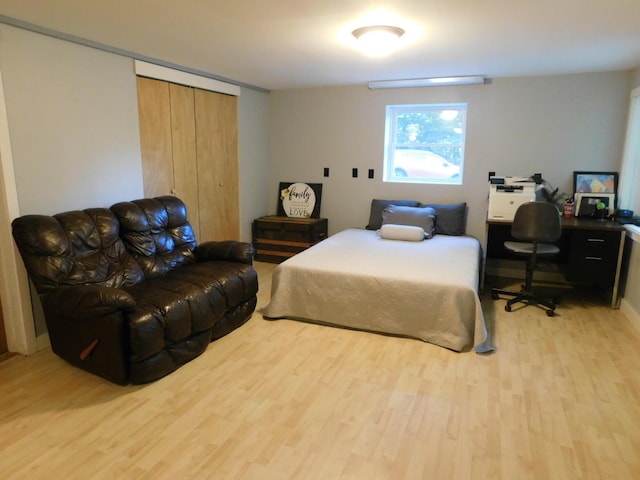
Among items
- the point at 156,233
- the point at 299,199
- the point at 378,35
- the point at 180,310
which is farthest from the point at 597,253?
the point at 156,233

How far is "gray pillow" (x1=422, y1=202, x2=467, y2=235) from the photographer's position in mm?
4633

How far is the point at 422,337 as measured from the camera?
9.96ft

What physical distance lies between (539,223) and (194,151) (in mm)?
3277

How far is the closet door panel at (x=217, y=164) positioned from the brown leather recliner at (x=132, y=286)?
979 mm

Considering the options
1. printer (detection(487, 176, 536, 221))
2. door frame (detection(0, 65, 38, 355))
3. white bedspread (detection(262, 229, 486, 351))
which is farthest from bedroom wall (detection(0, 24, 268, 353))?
printer (detection(487, 176, 536, 221))

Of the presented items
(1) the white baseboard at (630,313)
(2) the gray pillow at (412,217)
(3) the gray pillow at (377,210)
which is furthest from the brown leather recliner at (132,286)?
(1) the white baseboard at (630,313)

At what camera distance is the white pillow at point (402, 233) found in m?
4.23

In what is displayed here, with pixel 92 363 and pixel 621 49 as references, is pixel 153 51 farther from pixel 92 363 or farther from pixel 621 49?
pixel 621 49

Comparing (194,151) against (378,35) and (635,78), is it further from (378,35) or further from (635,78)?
(635,78)

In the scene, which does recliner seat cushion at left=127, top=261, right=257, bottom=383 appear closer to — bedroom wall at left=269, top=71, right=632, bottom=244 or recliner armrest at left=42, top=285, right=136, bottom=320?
recliner armrest at left=42, top=285, right=136, bottom=320

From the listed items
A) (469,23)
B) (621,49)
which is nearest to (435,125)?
(621,49)

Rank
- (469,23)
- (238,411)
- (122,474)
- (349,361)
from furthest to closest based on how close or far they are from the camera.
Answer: (349,361) < (469,23) < (238,411) < (122,474)

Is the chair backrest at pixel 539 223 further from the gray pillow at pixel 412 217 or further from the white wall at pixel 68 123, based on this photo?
the white wall at pixel 68 123

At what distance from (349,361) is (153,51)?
2.81 m
